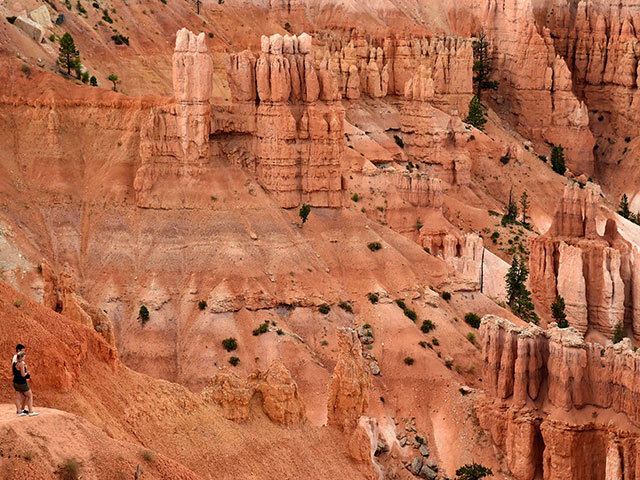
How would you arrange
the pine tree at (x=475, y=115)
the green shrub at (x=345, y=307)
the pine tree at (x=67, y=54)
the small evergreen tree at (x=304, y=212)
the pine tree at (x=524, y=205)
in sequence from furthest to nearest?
the pine tree at (x=475, y=115) < the pine tree at (x=524, y=205) < the pine tree at (x=67, y=54) < the small evergreen tree at (x=304, y=212) < the green shrub at (x=345, y=307)

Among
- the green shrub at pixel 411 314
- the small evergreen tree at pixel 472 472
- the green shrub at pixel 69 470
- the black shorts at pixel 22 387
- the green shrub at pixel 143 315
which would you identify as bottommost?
the small evergreen tree at pixel 472 472

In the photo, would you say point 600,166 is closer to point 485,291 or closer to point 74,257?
point 485,291

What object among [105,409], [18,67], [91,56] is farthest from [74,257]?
[105,409]

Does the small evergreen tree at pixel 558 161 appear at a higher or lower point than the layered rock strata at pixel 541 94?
lower

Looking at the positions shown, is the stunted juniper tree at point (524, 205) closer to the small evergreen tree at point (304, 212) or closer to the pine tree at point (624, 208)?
the pine tree at point (624, 208)

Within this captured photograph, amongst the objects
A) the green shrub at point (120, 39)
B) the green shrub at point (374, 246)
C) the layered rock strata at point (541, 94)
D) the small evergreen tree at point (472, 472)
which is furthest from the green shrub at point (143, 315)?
the layered rock strata at point (541, 94)

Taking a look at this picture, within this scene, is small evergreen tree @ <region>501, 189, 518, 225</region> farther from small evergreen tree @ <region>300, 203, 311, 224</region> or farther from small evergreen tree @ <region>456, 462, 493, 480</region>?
small evergreen tree @ <region>456, 462, 493, 480</region>

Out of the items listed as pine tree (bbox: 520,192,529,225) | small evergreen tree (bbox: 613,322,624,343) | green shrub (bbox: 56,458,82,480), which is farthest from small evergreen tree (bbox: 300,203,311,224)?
green shrub (bbox: 56,458,82,480)

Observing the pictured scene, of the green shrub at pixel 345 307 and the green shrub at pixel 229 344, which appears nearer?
the green shrub at pixel 229 344
